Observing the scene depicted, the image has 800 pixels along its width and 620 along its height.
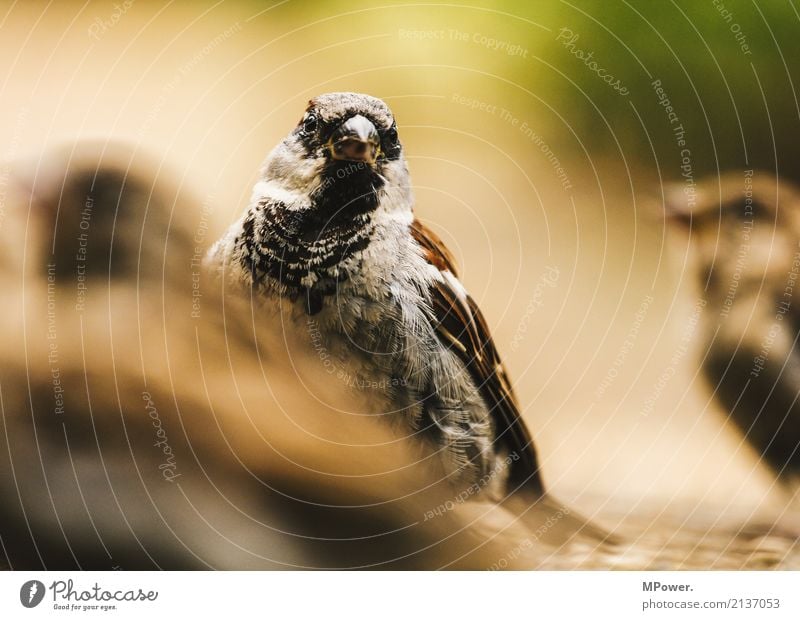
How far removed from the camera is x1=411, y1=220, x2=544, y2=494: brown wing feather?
2.93 ft

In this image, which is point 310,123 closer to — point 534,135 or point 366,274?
point 366,274

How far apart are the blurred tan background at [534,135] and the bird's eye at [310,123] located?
0.05m

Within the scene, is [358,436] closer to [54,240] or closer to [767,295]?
[54,240]

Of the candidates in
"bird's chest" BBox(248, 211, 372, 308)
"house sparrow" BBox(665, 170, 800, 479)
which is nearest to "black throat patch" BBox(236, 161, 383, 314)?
"bird's chest" BBox(248, 211, 372, 308)

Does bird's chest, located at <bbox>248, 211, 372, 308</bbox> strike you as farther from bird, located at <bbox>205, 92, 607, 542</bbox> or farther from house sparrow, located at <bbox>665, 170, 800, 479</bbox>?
house sparrow, located at <bbox>665, 170, 800, 479</bbox>

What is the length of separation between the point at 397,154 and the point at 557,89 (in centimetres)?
28

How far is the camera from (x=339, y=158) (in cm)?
81

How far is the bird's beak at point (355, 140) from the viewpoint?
792 mm

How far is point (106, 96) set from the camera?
878 millimetres
